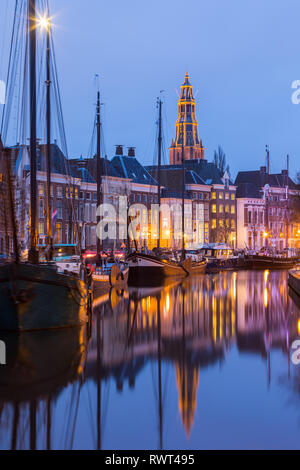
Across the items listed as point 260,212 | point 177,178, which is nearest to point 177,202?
point 177,178

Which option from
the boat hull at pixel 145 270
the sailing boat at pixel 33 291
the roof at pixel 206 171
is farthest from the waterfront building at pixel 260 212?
the sailing boat at pixel 33 291

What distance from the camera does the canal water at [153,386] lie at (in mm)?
11133

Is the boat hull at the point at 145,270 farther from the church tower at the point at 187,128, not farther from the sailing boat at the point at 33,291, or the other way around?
the church tower at the point at 187,128

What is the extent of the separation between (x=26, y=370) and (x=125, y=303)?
18374mm

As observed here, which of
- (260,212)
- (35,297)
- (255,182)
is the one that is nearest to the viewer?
(35,297)

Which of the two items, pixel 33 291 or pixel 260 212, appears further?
pixel 260 212

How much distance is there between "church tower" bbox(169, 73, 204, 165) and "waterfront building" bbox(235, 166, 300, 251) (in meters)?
47.8

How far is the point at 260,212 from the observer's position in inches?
5079

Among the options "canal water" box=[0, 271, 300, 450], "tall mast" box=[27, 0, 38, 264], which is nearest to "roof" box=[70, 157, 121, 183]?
"canal water" box=[0, 271, 300, 450]

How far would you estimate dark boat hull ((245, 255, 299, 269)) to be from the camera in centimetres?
8606

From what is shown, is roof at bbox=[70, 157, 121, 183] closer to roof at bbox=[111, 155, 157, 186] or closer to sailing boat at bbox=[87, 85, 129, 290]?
roof at bbox=[111, 155, 157, 186]

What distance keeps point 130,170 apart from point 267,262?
24.1 m

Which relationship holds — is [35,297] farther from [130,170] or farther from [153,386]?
[130,170]

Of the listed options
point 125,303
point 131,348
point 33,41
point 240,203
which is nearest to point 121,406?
point 131,348
